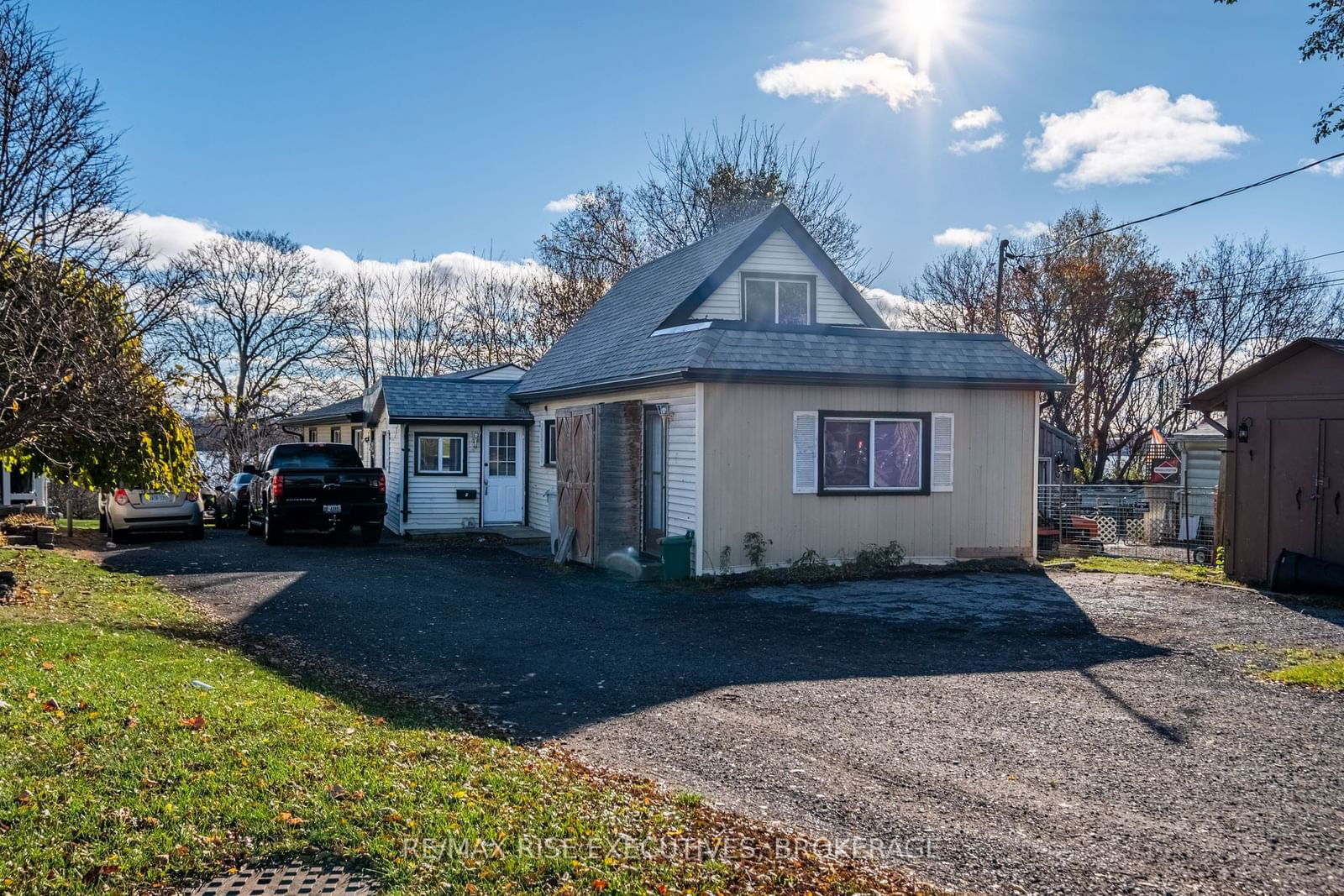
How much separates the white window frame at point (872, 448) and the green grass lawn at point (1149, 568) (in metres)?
2.75

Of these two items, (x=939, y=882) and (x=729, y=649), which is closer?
(x=939, y=882)

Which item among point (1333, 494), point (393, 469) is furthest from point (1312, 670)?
point (393, 469)

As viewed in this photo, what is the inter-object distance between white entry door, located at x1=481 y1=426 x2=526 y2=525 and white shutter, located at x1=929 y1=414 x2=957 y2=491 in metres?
10.0

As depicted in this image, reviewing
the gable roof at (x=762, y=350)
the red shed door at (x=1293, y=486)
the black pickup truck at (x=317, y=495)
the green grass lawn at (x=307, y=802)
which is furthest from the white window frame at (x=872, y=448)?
the black pickup truck at (x=317, y=495)

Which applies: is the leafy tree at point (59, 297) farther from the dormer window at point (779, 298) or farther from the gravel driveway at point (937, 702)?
the dormer window at point (779, 298)

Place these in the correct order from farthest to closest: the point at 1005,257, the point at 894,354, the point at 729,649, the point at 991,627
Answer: the point at 1005,257 → the point at 894,354 → the point at 991,627 → the point at 729,649

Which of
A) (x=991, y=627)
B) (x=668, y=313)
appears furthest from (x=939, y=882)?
(x=668, y=313)

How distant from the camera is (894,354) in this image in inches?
594

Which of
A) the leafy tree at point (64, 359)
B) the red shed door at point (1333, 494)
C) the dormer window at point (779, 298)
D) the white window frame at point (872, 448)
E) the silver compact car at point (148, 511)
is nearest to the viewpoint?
the leafy tree at point (64, 359)

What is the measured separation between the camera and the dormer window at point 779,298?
19.6 m

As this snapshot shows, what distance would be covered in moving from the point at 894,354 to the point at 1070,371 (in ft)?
83.0

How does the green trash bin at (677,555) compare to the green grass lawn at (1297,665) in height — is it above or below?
above

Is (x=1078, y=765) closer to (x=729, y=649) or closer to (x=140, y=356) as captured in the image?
(x=729, y=649)

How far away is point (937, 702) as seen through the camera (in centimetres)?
740
